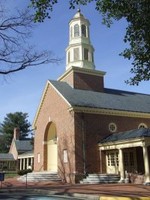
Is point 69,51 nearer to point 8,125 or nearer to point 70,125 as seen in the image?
point 70,125

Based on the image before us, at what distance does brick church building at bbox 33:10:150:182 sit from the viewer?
25469mm

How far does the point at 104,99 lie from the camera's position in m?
30.2

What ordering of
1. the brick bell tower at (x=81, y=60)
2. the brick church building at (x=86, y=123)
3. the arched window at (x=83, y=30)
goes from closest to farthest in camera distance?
the brick church building at (x=86, y=123) → the brick bell tower at (x=81, y=60) → the arched window at (x=83, y=30)

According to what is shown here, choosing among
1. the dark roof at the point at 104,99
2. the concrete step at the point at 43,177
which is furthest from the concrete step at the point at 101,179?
the dark roof at the point at 104,99

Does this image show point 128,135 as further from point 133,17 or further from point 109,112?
point 133,17

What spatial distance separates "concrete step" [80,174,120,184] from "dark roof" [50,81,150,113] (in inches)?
250

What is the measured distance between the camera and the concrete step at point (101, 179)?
78.1ft

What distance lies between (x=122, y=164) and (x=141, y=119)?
7175mm

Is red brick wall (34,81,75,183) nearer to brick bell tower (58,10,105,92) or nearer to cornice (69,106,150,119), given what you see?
cornice (69,106,150,119)

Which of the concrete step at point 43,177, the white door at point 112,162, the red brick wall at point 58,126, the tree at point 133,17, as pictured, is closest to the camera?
the tree at point 133,17

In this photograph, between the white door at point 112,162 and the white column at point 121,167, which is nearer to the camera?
→ the white column at point 121,167

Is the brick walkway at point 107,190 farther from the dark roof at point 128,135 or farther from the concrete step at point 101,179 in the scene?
the dark roof at point 128,135

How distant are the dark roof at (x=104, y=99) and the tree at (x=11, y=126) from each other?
4744 cm

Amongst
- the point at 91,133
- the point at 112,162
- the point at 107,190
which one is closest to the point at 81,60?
the point at 91,133
